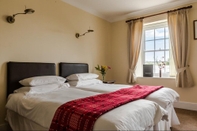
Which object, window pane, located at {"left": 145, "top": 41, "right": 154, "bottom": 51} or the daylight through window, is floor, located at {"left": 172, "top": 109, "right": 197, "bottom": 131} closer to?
the daylight through window

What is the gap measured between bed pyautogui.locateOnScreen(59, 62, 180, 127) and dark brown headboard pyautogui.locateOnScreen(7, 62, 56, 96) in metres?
0.50

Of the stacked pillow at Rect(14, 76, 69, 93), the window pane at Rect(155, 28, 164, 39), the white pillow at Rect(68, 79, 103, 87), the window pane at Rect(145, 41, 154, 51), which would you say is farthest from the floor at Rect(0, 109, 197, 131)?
the window pane at Rect(155, 28, 164, 39)

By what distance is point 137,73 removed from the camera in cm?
419

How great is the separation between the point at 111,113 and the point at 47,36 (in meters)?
2.22

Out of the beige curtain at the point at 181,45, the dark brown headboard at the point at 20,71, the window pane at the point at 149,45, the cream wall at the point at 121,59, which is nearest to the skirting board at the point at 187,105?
the cream wall at the point at 121,59

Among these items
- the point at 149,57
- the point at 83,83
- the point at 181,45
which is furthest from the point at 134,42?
the point at 83,83

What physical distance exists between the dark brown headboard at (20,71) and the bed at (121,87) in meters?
0.50

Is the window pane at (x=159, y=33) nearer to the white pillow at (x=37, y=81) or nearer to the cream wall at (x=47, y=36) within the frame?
the cream wall at (x=47, y=36)

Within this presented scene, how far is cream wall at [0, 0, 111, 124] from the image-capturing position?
2.25 metres

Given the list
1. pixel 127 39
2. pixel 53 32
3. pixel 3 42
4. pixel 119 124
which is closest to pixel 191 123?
pixel 119 124

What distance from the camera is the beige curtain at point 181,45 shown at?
322 centimetres

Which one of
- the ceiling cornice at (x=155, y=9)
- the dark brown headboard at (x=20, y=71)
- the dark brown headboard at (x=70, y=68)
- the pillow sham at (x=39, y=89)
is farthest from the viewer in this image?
the ceiling cornice at (x=155, y=9)

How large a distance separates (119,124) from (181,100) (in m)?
3.03

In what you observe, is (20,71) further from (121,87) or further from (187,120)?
(187,120)
